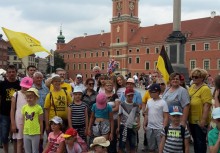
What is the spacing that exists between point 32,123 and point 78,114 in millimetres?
856

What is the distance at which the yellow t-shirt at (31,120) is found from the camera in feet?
18.1

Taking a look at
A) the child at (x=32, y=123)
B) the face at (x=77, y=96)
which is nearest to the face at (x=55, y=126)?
the child at (x=32, y=123)

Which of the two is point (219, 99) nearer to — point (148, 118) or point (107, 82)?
point (148, 118)

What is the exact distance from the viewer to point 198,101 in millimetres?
5516

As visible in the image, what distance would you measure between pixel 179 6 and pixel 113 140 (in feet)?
45.0

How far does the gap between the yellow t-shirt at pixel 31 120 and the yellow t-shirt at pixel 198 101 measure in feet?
8.83

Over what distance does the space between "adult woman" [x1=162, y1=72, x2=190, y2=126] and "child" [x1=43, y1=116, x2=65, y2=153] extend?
200 centimetres

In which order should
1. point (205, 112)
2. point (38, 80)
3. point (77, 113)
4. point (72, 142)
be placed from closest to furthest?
point (72, 142), point (205, 112), point (77, 113), point (38, 80)

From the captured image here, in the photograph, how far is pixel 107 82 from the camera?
6.30 metres

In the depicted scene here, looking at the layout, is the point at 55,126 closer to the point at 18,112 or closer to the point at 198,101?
the point at 18,112

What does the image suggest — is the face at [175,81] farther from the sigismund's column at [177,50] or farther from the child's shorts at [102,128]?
the sigismund's column at [177,50]

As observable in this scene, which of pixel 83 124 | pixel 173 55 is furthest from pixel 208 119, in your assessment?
pixel 173 55

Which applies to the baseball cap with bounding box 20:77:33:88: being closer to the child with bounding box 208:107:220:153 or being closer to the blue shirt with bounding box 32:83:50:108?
the blue shirt with bounding box 32:83:50:108

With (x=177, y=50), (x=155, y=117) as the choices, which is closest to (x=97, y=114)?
(x=155, y=117)
